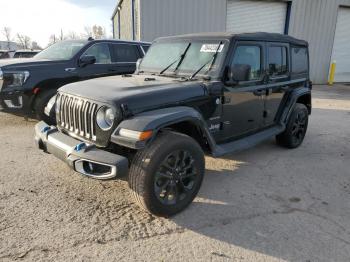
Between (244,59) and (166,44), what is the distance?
1171mm

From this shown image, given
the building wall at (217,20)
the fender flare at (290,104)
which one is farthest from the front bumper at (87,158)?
the building wall at (217,20)

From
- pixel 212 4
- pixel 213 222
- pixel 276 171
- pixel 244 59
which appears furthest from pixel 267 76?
pixel 212 4

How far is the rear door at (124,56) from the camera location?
724cm

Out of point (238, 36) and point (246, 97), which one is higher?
point (238, 36)

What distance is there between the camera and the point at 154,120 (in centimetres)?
290

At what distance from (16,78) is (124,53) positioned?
8.24 feet

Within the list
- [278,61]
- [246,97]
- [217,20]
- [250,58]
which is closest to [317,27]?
[217,20]

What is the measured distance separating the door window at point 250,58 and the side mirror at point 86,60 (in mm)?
3593

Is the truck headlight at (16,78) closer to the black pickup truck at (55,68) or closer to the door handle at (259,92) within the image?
the black pickup truck at (55,68)

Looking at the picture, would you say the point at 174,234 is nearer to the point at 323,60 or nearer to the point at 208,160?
the point at 208,160

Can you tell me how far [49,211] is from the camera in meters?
3.28

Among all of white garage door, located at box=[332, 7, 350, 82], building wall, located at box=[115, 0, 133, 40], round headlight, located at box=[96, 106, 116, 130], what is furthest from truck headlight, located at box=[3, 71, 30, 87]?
white garage door, located at box=[332, 7, 350, 82]

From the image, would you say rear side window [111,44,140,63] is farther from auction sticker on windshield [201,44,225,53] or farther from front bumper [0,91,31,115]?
auction sticker on windshield [201,44,225,53]

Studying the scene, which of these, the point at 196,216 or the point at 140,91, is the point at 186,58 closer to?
the point at 140,91
